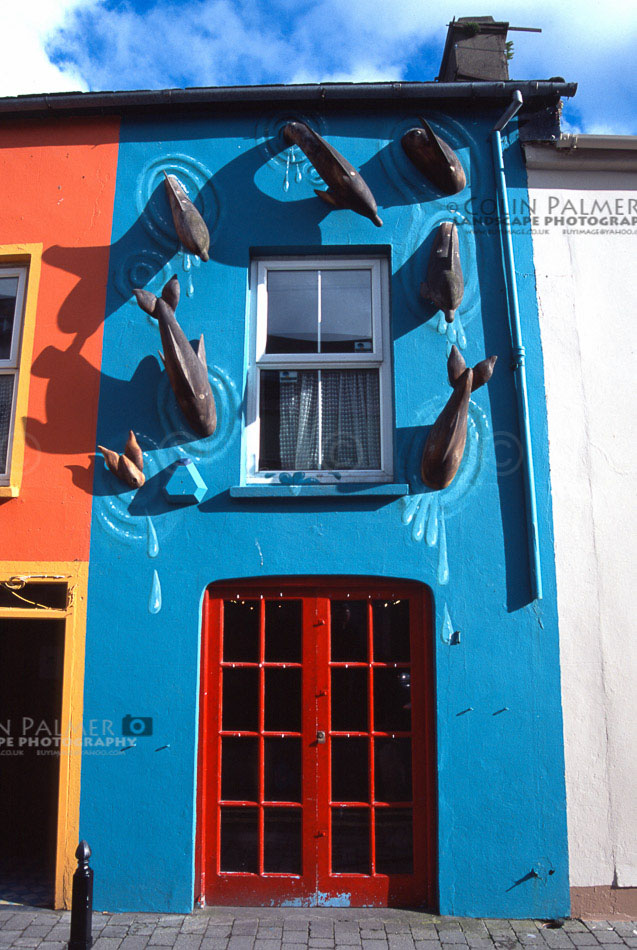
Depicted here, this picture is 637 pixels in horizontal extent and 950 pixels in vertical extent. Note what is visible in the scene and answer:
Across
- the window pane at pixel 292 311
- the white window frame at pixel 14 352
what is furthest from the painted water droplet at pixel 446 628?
the white window frame at pixel 14 352

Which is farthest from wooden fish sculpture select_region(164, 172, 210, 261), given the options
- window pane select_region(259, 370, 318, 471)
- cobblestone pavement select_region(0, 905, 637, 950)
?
cobblestone pavement select_region(0, 905, 637, 950)

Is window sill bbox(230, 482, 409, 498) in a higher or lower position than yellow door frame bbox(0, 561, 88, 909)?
higher

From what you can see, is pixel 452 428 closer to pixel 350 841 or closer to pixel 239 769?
pixel 239 769

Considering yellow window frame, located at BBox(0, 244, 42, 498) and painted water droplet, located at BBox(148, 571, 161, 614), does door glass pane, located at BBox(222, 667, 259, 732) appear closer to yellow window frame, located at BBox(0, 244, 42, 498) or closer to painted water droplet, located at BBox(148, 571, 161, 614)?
painted water droplet, located at BBox(148, 571, 161, 614)

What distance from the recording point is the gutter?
5.55 metres

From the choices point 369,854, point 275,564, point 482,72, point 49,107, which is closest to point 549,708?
point 369,854

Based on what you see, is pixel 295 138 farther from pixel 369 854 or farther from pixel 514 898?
pixel 514 898

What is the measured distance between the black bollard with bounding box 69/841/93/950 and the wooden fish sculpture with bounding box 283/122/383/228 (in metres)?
4.77

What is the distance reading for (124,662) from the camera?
16.1 ft

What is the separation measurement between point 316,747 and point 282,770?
304 mm

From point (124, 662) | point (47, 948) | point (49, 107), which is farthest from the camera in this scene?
point (49, 107)

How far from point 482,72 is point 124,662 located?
19.0ft

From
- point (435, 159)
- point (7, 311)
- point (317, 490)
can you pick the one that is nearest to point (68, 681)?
point (317, 490)

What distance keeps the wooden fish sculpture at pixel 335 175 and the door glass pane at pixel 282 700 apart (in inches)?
142
